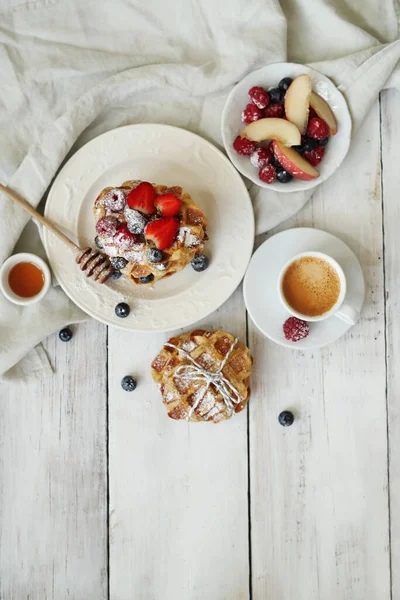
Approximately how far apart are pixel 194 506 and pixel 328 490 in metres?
0.57

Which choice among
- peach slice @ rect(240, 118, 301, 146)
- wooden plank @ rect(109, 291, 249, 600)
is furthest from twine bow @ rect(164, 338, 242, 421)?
peach slice @ rect(240, 118, 301, 146)

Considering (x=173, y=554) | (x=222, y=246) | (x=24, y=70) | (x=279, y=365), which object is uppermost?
(x=24, y=70)

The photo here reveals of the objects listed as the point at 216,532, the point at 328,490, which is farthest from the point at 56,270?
the point at 328,490

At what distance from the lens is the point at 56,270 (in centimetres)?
234

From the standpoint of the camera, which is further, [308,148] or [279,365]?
[279,365]

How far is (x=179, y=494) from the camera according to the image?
246 centimetres

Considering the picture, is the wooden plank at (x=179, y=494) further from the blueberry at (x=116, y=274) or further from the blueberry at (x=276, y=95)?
the blueberry at (x=276, y=95)

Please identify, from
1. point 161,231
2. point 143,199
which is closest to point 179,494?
point 161,231

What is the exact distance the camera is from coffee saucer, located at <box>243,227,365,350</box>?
2.35m

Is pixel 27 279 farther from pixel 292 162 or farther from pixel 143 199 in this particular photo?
pixel 292 162

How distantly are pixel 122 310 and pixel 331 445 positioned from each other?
1047mm

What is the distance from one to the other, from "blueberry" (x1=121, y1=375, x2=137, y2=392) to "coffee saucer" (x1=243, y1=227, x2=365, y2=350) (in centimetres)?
56

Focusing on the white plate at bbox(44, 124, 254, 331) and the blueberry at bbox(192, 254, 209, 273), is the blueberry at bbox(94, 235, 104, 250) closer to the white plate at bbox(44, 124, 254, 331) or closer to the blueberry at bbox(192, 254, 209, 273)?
the white plate at bbox(44, 124, 254, 331)

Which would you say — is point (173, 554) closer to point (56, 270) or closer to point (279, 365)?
point (279, 365)
